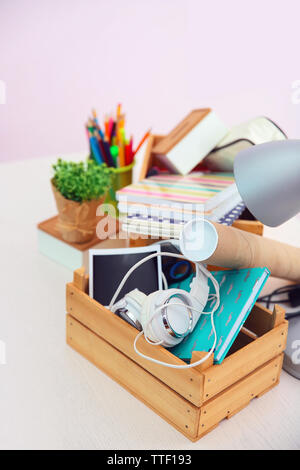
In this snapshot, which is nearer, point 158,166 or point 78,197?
point 78,197

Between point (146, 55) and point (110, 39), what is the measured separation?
0.22 metres

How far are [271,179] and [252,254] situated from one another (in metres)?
0.17

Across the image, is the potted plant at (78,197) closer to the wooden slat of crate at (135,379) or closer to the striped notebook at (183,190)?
the striped notebook at (183,190)

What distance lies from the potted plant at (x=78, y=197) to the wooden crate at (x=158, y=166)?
0.13m

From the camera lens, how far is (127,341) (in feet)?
2.19

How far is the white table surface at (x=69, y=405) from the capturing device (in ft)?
2.04

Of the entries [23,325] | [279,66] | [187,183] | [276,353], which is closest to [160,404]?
[276,353]

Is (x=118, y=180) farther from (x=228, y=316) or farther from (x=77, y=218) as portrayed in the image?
(x=228, y=316)

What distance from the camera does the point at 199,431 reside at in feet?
2.03

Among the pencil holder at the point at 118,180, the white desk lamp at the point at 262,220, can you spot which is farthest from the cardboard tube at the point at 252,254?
the pencil holder at the point at 118,180

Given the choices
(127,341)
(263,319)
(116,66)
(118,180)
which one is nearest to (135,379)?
(127,341)

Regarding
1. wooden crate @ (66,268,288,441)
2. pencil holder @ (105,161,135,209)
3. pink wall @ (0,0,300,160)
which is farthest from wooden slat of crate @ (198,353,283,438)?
pink wall @ (0,0,300,160)

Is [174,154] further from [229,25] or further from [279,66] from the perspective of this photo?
[229,25]

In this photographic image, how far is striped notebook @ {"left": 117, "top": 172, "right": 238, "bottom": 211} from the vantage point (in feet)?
2.94
